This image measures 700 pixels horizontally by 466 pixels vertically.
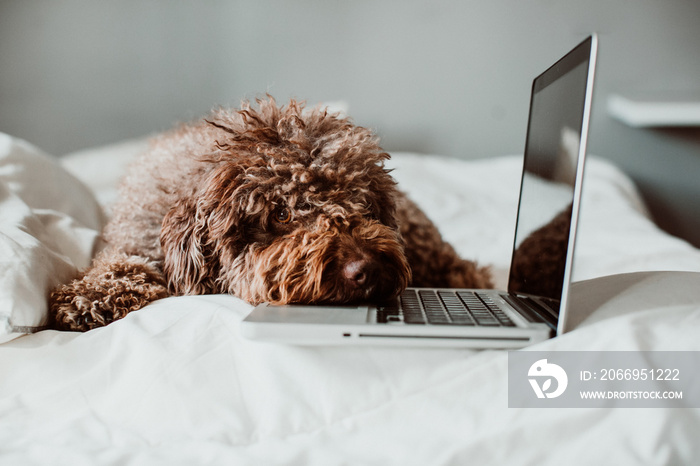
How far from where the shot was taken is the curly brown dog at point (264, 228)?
129cm

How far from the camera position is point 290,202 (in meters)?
1.39

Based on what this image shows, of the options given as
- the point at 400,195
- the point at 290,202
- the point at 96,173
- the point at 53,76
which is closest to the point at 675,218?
the point at 400,195

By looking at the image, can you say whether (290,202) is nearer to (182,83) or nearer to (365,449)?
(365,449)

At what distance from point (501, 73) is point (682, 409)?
366 centimetres

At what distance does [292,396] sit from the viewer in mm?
963

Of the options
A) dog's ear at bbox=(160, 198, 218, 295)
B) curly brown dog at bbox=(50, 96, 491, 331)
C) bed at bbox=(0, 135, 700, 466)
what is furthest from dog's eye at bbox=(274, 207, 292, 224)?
bed at bbox=(0, 135, 700, 466)

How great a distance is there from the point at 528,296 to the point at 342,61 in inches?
125

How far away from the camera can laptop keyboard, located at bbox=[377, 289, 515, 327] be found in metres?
1.04

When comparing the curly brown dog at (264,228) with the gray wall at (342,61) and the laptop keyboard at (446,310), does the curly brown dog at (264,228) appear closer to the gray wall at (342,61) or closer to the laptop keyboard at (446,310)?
the laptop keyboard at (446,310)

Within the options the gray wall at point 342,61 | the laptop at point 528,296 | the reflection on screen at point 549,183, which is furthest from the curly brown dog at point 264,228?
the gray wall at point 342,61

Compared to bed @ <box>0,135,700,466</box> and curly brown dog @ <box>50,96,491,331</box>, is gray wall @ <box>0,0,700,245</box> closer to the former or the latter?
curly brown dog @ <box>50,96,491,331</box>

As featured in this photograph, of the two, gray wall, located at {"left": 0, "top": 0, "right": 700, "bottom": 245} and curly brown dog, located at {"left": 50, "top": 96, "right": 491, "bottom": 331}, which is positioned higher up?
gray wall, located at {"left": 0, "top": 0, "right": 700, "bottom": 245}

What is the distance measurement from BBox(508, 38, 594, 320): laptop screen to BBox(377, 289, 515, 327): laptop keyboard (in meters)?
0.12

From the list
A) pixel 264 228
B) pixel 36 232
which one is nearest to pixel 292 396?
pixel 264 228
